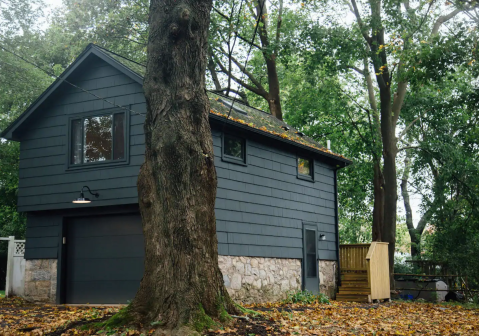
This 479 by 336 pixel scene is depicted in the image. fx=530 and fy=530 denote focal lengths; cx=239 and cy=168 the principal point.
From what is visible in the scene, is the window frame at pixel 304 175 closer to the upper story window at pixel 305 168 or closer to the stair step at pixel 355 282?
the upper story window at pixel 305 168

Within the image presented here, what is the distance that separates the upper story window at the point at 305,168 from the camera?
53.1 feet

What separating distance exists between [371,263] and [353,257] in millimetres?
1325

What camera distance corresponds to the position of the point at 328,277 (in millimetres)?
16828

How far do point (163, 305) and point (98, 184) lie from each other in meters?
6.15

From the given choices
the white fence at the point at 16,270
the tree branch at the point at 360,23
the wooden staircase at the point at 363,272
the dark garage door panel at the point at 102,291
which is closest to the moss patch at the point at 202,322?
the dark garage door panel at the point at 102,291

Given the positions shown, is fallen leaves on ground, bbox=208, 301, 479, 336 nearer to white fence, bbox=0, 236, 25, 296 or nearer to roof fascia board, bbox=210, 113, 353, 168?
roof fascia board, bbox=210, 113, 353, 168

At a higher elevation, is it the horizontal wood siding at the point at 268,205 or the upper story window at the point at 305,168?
the upper story window at the point at 305,168

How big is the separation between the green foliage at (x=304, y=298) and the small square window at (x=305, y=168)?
3466 mm

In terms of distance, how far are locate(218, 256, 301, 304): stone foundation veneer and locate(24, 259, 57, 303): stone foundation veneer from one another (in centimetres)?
431

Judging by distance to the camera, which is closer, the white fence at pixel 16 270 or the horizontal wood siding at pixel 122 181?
the horizontal wood siding at pixel 122 181

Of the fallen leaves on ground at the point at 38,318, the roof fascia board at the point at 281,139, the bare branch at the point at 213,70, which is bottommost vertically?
the fallen leaves on ground at the point at 38,318

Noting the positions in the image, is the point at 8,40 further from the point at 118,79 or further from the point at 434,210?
the point at 434,210

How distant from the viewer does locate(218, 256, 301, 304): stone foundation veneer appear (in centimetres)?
1259

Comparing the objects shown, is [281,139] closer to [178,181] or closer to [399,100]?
[178,181]
